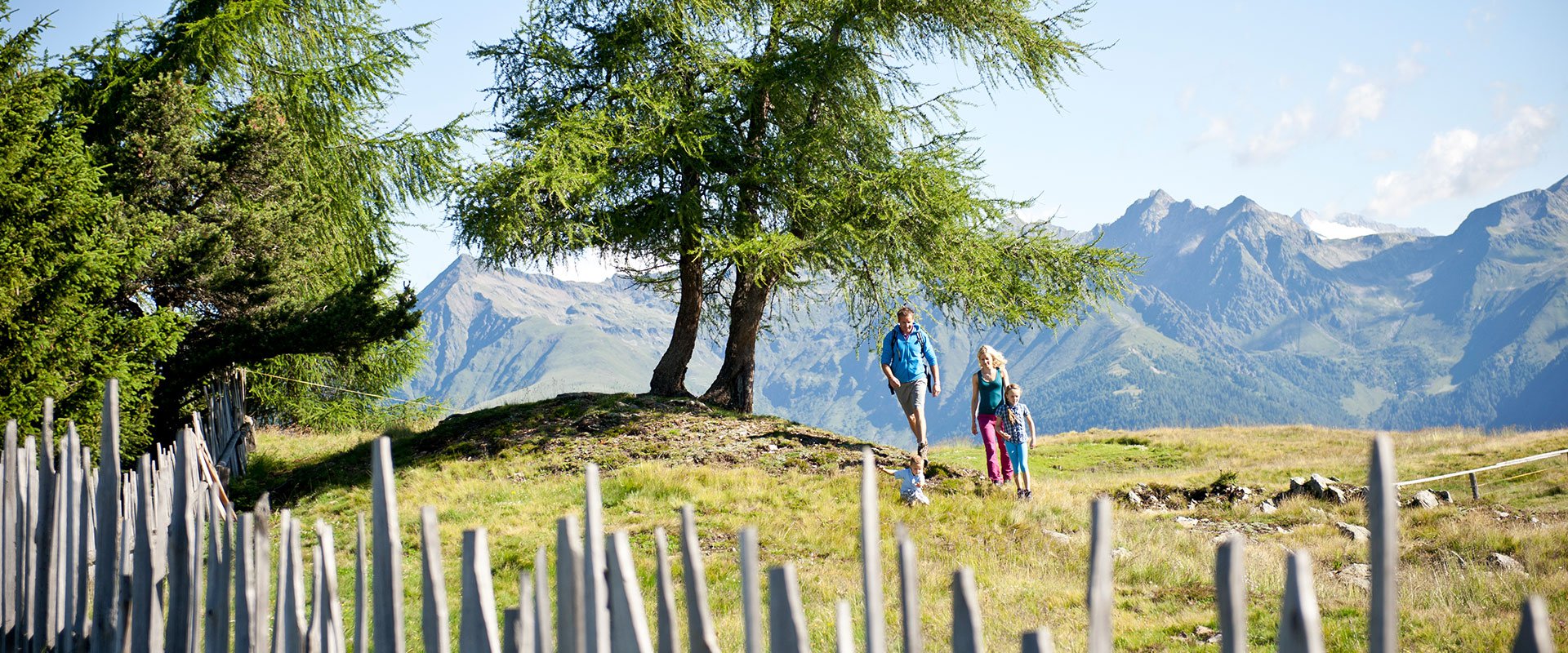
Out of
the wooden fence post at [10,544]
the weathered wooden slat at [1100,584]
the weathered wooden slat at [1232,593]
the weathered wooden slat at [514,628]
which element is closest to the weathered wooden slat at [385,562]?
the weathered wooden slat at [514,628]

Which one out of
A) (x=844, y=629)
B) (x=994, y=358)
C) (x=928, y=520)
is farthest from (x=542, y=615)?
(x=994, y=358)

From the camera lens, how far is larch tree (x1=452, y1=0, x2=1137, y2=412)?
13.9m

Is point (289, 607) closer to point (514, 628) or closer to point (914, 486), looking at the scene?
point (514, 628)

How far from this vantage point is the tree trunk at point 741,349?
1655 cm

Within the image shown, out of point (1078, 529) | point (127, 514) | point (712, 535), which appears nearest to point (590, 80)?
point (712, 535)

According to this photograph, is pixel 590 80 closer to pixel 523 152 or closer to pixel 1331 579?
pixel 523 152

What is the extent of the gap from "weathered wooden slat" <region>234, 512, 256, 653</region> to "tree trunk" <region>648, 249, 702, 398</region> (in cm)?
1319

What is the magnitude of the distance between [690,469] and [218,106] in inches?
426

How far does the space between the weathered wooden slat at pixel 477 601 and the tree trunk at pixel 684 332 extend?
13.9m

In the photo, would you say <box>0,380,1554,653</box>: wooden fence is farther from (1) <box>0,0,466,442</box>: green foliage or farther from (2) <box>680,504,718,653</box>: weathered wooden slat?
(1) <box>0,0,466,442</box>: green foliage

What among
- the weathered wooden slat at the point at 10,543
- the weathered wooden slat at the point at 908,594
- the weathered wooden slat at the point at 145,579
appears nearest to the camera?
the weathered wooden slat at the point at 908,594

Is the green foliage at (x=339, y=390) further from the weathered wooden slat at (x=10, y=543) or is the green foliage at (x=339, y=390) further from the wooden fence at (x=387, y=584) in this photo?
the wooden fence at (x=387, y=584)

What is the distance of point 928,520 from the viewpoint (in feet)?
31.7

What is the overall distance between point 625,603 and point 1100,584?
106cm
